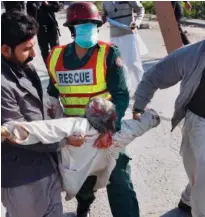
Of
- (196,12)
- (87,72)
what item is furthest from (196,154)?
(196,12)

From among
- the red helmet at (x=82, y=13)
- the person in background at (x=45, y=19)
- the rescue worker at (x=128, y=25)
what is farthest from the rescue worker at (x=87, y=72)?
the person in background at (x=45, y=19)

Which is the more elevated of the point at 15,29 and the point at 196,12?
the point at 15,29

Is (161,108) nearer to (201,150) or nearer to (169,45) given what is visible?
(169,45)

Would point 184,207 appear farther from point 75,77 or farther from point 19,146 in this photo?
point 19,146

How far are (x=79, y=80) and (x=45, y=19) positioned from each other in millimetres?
4818

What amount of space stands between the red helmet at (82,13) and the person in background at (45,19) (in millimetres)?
4661

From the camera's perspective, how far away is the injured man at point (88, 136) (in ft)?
8.48

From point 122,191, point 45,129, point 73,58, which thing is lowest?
point 122,191

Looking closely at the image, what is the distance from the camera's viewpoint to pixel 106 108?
2844mm

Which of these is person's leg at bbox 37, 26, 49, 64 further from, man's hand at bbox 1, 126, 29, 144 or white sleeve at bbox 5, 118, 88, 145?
man's hand at bbox 1, 126, 29, 144

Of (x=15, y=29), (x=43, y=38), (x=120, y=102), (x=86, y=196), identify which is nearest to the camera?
(x=15, y=29)

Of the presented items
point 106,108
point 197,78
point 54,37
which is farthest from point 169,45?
point 54,37

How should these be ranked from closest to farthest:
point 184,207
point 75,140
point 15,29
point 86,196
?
1. point 15,29
2. point 75,140
3. point 86,196
4. point 184,207

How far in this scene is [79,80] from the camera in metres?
3.12
